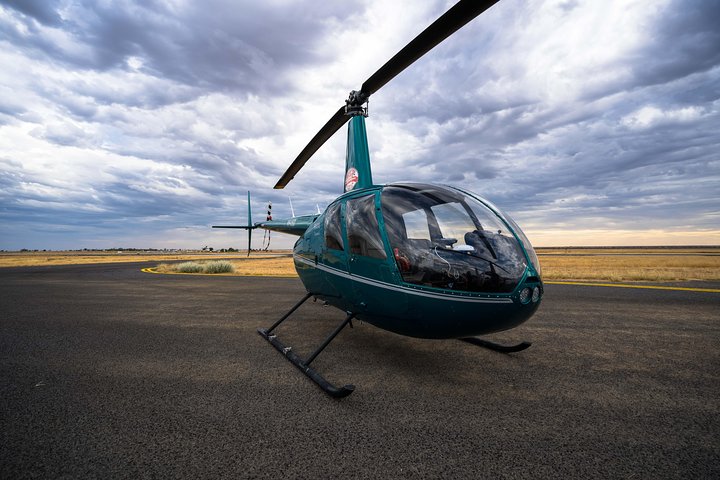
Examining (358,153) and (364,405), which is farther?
(358,153)

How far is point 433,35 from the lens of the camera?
454cm

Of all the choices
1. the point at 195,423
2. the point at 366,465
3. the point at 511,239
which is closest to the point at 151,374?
the point at 195,423

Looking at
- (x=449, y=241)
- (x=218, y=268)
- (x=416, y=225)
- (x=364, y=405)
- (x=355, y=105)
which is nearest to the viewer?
(x=364, y=405)

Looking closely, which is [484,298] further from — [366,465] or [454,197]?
[366,465]

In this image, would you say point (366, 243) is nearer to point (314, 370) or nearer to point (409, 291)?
point (409, 291)

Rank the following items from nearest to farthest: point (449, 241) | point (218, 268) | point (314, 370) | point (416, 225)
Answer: point (449, 241)
point (416, 225)
point (314, 370)
point (218, 268)

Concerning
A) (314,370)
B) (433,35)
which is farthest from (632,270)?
(314,370)

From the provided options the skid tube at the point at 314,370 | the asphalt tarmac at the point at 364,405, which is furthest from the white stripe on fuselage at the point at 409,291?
the asphalt tarmac at the point at 364,405

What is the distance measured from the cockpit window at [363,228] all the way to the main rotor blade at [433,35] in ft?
7.96

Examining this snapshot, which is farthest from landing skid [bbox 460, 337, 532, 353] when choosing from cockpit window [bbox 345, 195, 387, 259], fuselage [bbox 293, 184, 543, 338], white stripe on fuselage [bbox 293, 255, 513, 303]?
cockpit window [bbox 345, 195, 387, 259]

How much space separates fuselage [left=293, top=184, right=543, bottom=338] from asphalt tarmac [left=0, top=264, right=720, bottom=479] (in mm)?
874

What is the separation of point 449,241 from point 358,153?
4237mm

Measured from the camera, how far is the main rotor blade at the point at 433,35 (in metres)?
4.05

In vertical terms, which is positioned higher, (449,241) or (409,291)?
(449,241)
